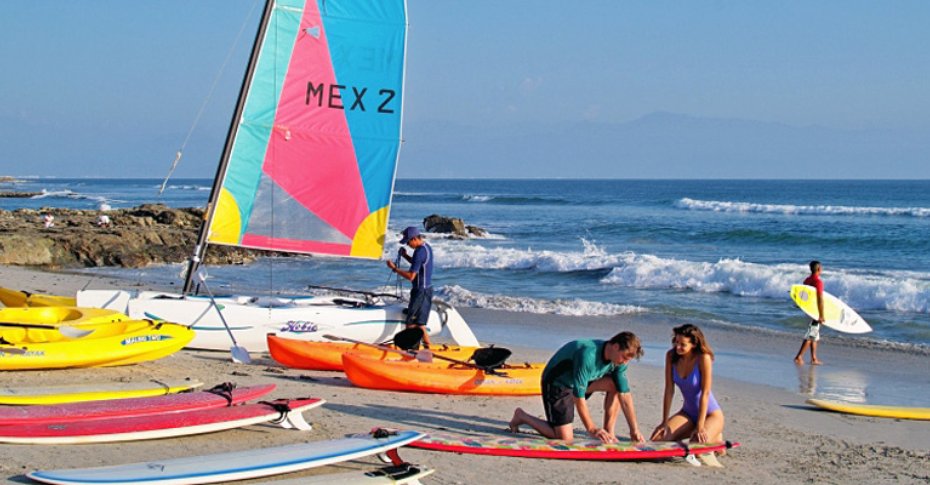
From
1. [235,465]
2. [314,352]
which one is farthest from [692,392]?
[314,352]

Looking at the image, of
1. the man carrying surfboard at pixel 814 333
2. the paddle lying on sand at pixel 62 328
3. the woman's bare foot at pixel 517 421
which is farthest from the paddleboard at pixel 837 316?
the paddle lying on sand at pixel 62 328

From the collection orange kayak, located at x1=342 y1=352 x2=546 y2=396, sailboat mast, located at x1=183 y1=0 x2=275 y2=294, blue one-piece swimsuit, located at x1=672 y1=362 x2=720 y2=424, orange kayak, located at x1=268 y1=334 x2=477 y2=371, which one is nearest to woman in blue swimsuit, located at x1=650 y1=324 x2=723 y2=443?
blue one-piece swimsuit, located at x1=672 y1=362 x2=720 y2=424

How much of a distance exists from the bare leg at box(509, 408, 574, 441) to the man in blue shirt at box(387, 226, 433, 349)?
9.42ft

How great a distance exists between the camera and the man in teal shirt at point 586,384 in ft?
22.9

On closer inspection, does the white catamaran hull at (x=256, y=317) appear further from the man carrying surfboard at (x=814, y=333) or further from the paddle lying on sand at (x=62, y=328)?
the man carrying surfboard at (x=814, y=333)

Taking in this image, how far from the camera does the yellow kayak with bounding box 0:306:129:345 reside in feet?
30.1

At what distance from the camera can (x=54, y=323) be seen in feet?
31.9

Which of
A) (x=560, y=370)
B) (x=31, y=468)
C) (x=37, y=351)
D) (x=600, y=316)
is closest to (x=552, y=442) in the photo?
(x=560, y=370)

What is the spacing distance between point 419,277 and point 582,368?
3990 mm

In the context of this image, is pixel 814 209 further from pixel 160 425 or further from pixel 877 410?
pixel 160 425

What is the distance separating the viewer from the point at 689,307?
1762 centimetres

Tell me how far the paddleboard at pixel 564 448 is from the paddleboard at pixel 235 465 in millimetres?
328

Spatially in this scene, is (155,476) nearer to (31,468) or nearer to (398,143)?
(31,468)

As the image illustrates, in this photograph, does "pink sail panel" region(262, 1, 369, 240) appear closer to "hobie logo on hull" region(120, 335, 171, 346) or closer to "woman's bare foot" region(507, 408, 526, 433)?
"hobie logo on hull" region(120, 335, 171, 346)
